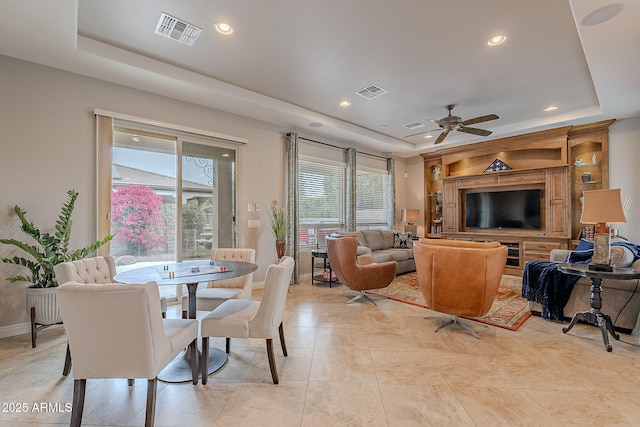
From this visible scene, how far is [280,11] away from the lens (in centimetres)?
259

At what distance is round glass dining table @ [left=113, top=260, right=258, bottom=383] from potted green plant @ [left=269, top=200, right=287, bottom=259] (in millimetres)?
2253

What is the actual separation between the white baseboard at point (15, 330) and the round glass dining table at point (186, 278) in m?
1.79

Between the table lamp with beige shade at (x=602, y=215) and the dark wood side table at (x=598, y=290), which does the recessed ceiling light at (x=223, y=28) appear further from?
the dark wood side table at (x=598, y=290)

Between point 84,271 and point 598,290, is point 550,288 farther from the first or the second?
point 84,271

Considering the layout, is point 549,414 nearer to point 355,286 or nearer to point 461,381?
point 461,381

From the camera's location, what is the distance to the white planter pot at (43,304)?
279cm

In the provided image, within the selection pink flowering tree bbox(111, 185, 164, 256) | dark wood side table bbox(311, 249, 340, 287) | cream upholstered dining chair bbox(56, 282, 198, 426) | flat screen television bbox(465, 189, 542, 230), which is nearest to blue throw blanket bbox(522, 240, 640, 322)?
flat screen television bbox(465, 189, 542, 230)

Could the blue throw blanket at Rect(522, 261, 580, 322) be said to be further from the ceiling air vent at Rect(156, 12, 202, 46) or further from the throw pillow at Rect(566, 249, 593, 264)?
the ceiling air vent at Rect(156, 12, 202, 46)

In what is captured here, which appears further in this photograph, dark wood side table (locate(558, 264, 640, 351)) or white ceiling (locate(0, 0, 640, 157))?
dark wood side table (locate(558, 264, 640, 351))

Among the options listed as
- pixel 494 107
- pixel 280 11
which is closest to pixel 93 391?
pixel 280 11

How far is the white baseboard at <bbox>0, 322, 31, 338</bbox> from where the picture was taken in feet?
9.69

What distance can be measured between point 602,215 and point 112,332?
4154 millimetres

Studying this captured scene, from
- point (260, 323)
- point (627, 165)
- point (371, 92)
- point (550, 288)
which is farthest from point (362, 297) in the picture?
point (627, 165)

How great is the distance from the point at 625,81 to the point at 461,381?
4.23m
